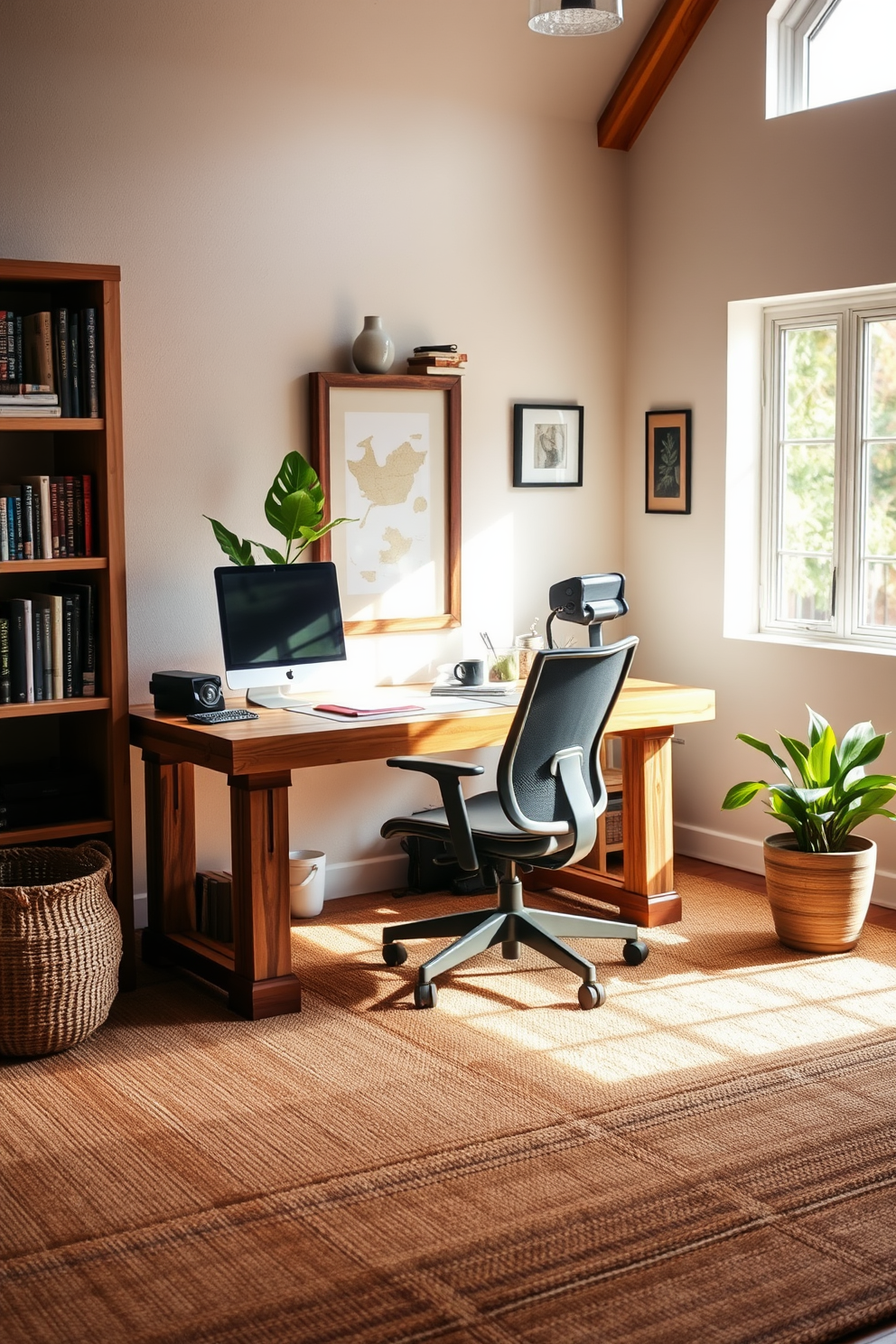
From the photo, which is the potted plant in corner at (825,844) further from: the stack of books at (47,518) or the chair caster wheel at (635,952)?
the stack of books at (47,518)

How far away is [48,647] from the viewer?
397 centimetres

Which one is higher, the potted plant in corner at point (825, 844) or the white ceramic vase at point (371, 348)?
the white ceramic vase at point (371, 348)

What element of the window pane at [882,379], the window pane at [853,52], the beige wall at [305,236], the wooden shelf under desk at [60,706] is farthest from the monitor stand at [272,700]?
the window pane at [853,52]

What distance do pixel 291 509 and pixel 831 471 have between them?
6.26 ft

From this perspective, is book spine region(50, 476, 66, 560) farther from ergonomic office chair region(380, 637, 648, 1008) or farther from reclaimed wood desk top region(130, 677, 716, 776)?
ergonomic office chair region(380, 637, 648, 1008)

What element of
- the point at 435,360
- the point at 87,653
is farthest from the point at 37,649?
the point at 435,360

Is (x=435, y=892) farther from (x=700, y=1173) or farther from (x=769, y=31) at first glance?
(x=769, y=31)

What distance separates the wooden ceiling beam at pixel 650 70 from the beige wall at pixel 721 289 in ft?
0.17

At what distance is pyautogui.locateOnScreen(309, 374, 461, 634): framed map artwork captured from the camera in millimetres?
4781

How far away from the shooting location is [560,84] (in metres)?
5.14

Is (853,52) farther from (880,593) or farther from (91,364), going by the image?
(91,364)

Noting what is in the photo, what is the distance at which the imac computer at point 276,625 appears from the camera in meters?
4.22

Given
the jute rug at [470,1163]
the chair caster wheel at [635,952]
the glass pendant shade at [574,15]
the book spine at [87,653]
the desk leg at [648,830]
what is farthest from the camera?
the desk leg at [648,830]

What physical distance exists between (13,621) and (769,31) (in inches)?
126
